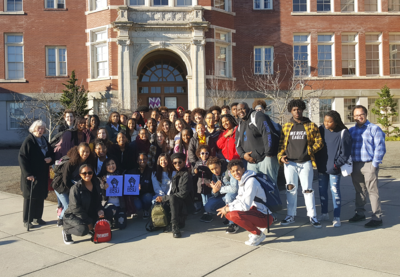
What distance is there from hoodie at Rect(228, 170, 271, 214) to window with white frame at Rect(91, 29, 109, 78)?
50.8ft

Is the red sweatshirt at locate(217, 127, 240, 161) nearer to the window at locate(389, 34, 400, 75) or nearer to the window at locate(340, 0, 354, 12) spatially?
the window at locate(340, 0, 354, 12)

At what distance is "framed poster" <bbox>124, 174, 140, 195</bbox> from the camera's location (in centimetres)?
550

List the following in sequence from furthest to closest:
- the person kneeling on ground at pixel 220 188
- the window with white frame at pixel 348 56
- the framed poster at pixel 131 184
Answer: the window with white frame at pixel 348 56
the framed poster at pixel 131 184
the person kneeling on ground at pixel 220 188

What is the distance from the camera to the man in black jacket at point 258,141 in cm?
522

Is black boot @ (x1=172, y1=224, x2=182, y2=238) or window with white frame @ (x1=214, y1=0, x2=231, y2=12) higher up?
window with white frame @ (x1=214, y1=0, x2=231, y2=12)

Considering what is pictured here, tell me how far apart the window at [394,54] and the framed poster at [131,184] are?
827 inches

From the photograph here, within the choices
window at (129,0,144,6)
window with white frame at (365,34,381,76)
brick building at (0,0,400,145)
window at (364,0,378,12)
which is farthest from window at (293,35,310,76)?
window at (129,0,144,6)

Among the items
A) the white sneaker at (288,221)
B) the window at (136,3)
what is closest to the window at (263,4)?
the window at (136,3)

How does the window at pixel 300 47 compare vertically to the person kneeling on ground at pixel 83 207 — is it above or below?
above

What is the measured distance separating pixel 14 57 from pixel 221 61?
12.0 metres

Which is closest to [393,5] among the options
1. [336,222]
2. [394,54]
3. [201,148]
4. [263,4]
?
[394,54]

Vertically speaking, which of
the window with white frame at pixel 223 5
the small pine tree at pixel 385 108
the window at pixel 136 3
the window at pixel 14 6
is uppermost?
the window at pixel 14 6

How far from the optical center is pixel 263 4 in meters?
20.2

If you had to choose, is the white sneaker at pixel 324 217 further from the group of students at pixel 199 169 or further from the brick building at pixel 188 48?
the brick building at pixel 188 48
